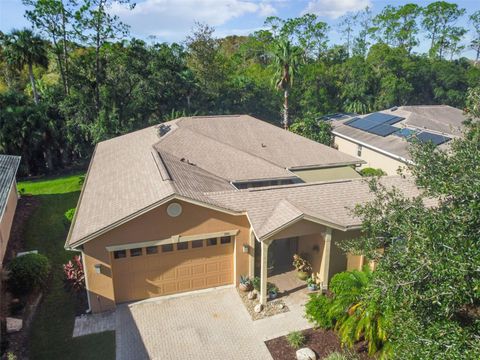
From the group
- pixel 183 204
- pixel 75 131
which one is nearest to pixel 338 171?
pixel 183 204

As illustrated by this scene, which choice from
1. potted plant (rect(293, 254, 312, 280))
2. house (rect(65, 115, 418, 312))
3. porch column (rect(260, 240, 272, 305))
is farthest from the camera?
potted plant (rect(293, 254, 312, 280))

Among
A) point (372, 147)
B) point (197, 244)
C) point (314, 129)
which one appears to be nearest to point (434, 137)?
point (372, 147)

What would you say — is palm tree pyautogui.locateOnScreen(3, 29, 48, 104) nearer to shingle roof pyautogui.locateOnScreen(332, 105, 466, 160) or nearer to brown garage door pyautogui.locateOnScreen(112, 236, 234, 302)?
brown garage door pyautogui.locateOnScreen(112, 236, 234, 302)

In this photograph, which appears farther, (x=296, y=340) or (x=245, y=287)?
(x=245, y=287)

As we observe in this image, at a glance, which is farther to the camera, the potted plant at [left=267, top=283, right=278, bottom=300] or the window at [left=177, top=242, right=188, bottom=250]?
the potted plant at [left=267, top=283, right=278, bottom=300]

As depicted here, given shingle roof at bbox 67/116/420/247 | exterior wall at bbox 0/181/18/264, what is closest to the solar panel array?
Result: shingle roof at bbox 67/116/420/247

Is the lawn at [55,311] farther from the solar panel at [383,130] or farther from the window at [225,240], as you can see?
the solar panel at [383,130]

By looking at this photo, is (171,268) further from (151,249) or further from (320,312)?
(320,312)

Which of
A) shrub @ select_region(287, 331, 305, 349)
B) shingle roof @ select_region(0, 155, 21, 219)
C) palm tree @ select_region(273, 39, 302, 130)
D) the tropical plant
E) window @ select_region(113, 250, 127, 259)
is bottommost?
shrub @ select_region(287, 331, 305, 349)
